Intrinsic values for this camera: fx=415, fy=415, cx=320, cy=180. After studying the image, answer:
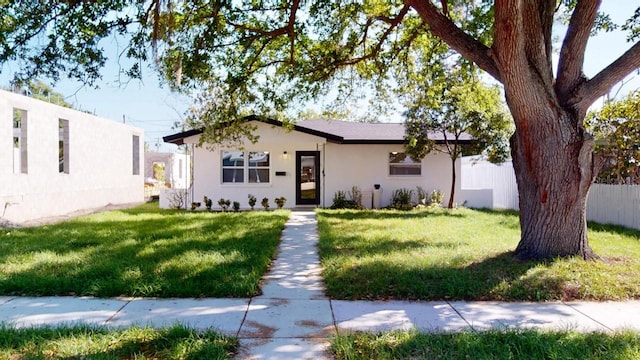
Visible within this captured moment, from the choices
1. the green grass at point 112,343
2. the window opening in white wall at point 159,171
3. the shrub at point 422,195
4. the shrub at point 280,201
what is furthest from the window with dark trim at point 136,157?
the green grass at point 112,343

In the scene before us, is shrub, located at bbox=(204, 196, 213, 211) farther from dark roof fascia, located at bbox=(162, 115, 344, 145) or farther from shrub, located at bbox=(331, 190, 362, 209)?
shrub, located at bbox=(331, 190, 362, 209)

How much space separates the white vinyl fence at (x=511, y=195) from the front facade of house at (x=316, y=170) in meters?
1.54

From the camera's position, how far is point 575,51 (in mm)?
6355

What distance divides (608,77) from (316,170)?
11510 millimetres

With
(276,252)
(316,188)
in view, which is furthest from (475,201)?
(276,252)

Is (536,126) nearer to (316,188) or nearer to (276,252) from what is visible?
(276,252)

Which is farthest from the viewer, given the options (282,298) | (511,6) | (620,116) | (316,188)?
(316,188)

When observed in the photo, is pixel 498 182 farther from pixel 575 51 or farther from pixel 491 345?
pixel 491 345

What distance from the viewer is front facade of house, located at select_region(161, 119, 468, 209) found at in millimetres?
15852

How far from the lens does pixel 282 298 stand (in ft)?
16.8

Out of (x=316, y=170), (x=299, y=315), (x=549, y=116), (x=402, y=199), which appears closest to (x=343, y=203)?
(x=316, y=170)

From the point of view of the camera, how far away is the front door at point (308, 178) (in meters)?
16.5

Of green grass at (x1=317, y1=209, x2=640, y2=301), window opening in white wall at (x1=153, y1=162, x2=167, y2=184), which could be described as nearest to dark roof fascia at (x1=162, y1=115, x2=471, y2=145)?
green grass at (x1=317, y1=209, x2=640, y2=301)

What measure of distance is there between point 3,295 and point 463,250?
6781 mm
